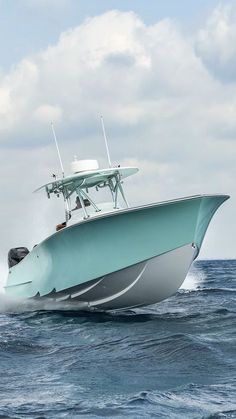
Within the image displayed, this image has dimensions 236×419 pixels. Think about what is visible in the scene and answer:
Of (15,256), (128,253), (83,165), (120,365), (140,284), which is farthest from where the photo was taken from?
(15,256)

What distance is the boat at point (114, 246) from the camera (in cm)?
1625

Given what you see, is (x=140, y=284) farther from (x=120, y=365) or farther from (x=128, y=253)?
(x=120, y=365)

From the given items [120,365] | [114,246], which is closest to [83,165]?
[114,246]

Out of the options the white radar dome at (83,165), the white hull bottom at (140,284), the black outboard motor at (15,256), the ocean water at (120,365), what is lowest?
the ocean water at (120,365)

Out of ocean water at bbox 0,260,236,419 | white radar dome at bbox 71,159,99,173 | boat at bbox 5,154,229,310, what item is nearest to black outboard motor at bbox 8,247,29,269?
boat at bbox 5,154,229,310

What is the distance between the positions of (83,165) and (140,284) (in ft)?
12.8

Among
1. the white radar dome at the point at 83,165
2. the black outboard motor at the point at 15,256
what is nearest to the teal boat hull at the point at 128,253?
the white radar dome at the point at 83,165

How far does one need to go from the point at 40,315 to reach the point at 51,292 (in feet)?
2.42

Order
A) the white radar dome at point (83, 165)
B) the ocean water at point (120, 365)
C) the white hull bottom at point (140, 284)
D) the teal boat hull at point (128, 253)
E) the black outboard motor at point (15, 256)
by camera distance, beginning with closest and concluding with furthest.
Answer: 1. the ocean water at point (120, 365)
2. the teal boat hull at point (128, 253)
3. the white hull bottom at point (140, 284)
4. the white radar dome at point (83, 165)
5. the black outboard motor at point (15, 256)

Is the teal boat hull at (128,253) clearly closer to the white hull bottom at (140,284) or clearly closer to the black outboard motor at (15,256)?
the white hull bottom at (140,284)

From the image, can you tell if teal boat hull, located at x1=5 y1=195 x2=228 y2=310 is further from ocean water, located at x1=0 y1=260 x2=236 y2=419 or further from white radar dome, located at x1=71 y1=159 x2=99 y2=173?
white radar dome, located at x1=71 y1=159 x2=99 y2=173

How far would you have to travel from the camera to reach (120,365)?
10719mm

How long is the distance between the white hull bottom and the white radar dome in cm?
327

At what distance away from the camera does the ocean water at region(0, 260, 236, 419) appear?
8016 millimetres
